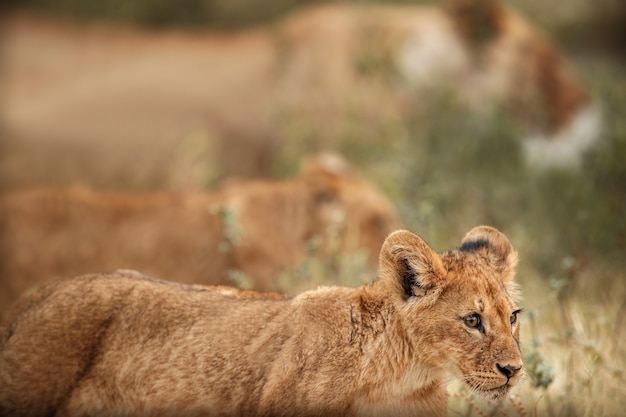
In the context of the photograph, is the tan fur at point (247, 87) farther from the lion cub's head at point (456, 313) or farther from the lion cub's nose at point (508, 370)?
the lion cub's nose at point (508, 370)

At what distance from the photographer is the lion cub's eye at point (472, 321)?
424 centimetres

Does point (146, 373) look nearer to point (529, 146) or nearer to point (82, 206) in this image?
point (82, 206)

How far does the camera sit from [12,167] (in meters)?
10.4

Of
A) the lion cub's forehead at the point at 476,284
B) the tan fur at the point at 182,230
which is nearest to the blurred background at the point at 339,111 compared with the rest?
the tan fur at the point at 182,230

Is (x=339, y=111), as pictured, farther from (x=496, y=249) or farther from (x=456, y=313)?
(x=456, y=313)

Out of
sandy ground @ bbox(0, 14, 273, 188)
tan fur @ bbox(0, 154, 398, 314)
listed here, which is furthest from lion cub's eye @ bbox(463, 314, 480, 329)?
sandy ground @ bbox(0, 14, 273, 188)

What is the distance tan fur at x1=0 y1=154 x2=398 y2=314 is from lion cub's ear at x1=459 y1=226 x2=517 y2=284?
275cm

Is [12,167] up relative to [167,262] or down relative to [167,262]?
up

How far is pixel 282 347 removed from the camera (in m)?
4.28

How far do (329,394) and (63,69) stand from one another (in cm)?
953

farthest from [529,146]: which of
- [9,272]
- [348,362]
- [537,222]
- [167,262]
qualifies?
[348,362]

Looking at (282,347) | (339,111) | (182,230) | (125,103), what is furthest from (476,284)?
(125,103)

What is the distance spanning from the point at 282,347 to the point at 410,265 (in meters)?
0.62

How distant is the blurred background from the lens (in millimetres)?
9570
